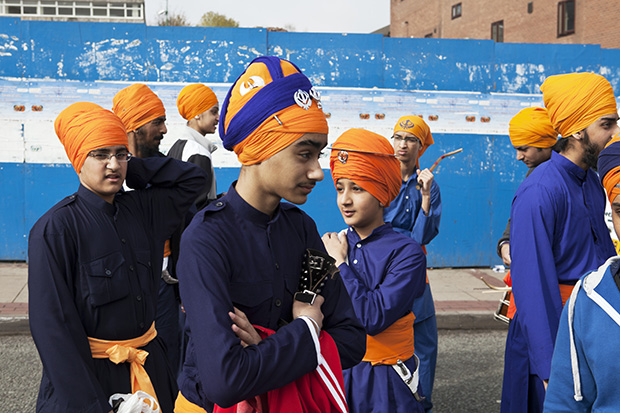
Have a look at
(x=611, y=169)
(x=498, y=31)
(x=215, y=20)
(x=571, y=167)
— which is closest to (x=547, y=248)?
(x=571, y=167)

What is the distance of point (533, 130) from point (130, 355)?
3685 mm

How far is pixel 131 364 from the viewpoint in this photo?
2.84m

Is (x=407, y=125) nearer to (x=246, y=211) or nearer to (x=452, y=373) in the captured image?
(x=452, y=373)

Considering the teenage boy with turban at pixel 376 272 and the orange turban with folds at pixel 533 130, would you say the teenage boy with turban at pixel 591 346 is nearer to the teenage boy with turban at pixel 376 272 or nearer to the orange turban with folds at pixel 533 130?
the teenage boy with turban at pixel 376 272

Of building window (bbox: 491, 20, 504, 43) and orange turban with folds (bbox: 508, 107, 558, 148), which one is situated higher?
building window (bbox: 491, 20, 504, 43)

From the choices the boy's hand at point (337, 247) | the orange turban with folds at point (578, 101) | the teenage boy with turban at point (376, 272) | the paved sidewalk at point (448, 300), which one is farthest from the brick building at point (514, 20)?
the boy's hand at point (337, 247)

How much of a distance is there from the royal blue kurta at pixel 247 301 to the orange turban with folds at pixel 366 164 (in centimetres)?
122

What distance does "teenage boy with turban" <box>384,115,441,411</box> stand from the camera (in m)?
4.45

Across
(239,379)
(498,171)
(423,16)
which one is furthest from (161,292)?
(423,16)

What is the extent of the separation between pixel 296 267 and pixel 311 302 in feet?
0.48

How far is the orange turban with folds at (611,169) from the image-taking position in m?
2.12

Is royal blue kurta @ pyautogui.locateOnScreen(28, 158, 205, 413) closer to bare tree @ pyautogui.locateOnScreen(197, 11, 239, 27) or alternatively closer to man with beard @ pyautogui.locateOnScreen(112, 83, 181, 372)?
man with beard @ pyautogui.locateOnScreen(112, 83, 181, 372)

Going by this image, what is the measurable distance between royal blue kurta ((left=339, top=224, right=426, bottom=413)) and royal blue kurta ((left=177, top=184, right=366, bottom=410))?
89cm

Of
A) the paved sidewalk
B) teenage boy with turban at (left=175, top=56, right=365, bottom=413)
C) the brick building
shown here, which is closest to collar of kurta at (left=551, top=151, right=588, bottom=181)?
teenage boy with turban at (left=175, top=56, right=365, bottom=413)
